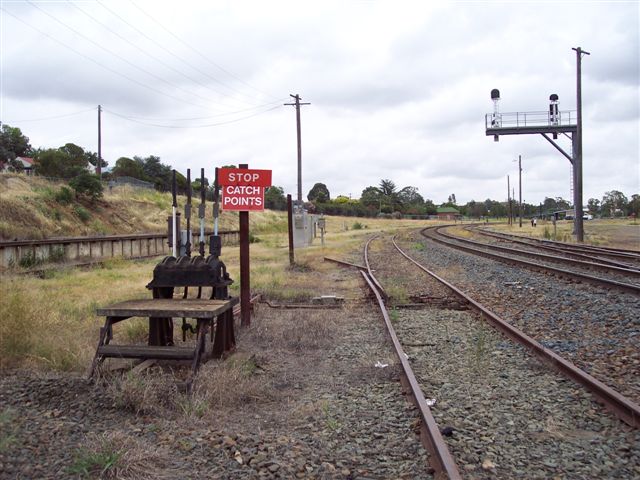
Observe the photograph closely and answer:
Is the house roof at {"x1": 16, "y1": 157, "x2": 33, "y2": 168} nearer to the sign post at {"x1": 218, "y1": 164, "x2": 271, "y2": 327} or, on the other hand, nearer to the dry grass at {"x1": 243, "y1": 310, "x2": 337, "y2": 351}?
the dry grass at {"x1": 243, "y1": 310, "x2": 337, "y2": 351}

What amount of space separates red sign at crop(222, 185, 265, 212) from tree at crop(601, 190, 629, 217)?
14530cm

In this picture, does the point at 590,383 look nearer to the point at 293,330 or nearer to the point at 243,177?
the point at 293,330

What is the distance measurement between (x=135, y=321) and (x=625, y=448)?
6.69 m

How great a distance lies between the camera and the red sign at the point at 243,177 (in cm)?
829

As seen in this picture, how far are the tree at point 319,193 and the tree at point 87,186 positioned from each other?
4102 inches

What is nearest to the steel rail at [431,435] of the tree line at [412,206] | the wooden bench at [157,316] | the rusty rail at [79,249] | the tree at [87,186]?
the wooden bench at [157,316]

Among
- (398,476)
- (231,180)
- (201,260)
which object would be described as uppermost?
(231,180)

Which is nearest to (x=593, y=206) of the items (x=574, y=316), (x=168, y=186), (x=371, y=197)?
(x=371, y=197)

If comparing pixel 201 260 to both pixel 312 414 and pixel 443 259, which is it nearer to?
pixel 312 414

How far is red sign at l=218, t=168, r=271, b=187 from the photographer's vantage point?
8289 mm

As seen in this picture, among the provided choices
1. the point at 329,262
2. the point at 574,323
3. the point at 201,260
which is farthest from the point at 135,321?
the point at 329,262

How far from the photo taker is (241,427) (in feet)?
14.7

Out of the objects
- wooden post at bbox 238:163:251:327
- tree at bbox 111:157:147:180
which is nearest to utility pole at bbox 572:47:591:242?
wooden post at bbox 238:163:251:327

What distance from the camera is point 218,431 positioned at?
14.2 ft
